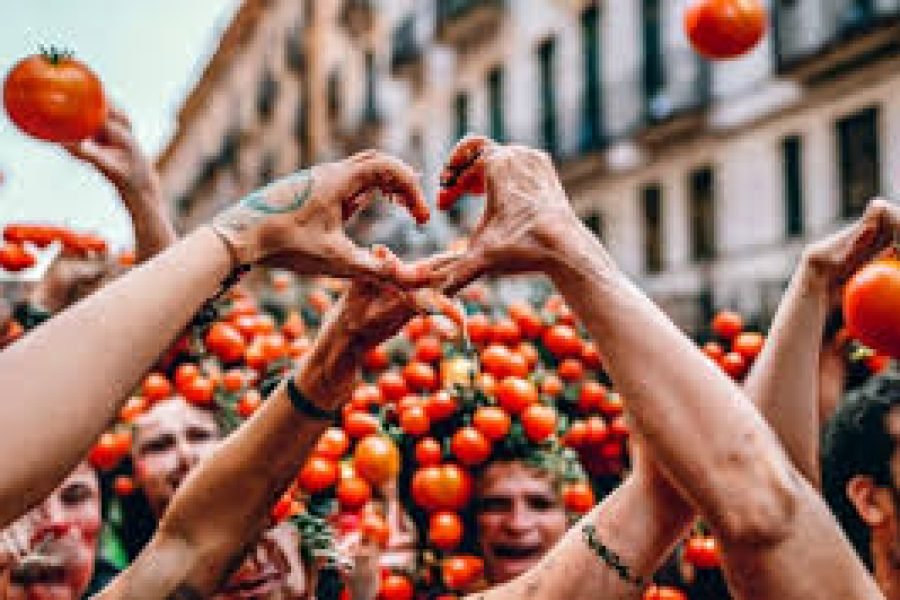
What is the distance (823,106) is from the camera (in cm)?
1577

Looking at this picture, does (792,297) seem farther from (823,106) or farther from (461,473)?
(823,106)

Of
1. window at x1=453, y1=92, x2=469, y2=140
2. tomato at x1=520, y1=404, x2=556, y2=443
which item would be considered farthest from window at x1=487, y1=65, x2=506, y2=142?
tomato at x1=520, y1=404, x2=556, y2=443

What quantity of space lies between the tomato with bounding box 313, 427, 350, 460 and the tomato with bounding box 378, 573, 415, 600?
326 mm

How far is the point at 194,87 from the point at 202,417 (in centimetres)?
4493

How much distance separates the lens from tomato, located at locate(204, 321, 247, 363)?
13.0 ft

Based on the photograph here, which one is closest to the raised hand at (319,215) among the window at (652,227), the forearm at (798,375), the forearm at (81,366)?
the forearm at (81,366)

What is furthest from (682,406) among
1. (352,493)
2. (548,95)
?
(548,95)

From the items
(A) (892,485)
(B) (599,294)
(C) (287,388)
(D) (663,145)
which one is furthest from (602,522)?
(D) (663,145)

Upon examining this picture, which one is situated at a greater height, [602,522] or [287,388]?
[287,388]

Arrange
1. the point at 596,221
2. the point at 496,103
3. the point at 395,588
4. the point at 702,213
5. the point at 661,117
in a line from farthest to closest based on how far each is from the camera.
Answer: the point at 496,103, the point at 596,221, the point at 661,117, the point at 702,213, the point at 395,588

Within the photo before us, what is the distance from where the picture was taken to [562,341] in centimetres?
401

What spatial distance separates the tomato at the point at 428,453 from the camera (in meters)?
3.46

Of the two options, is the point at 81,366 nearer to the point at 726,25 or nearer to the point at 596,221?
the point at 726,25

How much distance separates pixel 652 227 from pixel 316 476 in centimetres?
1616
